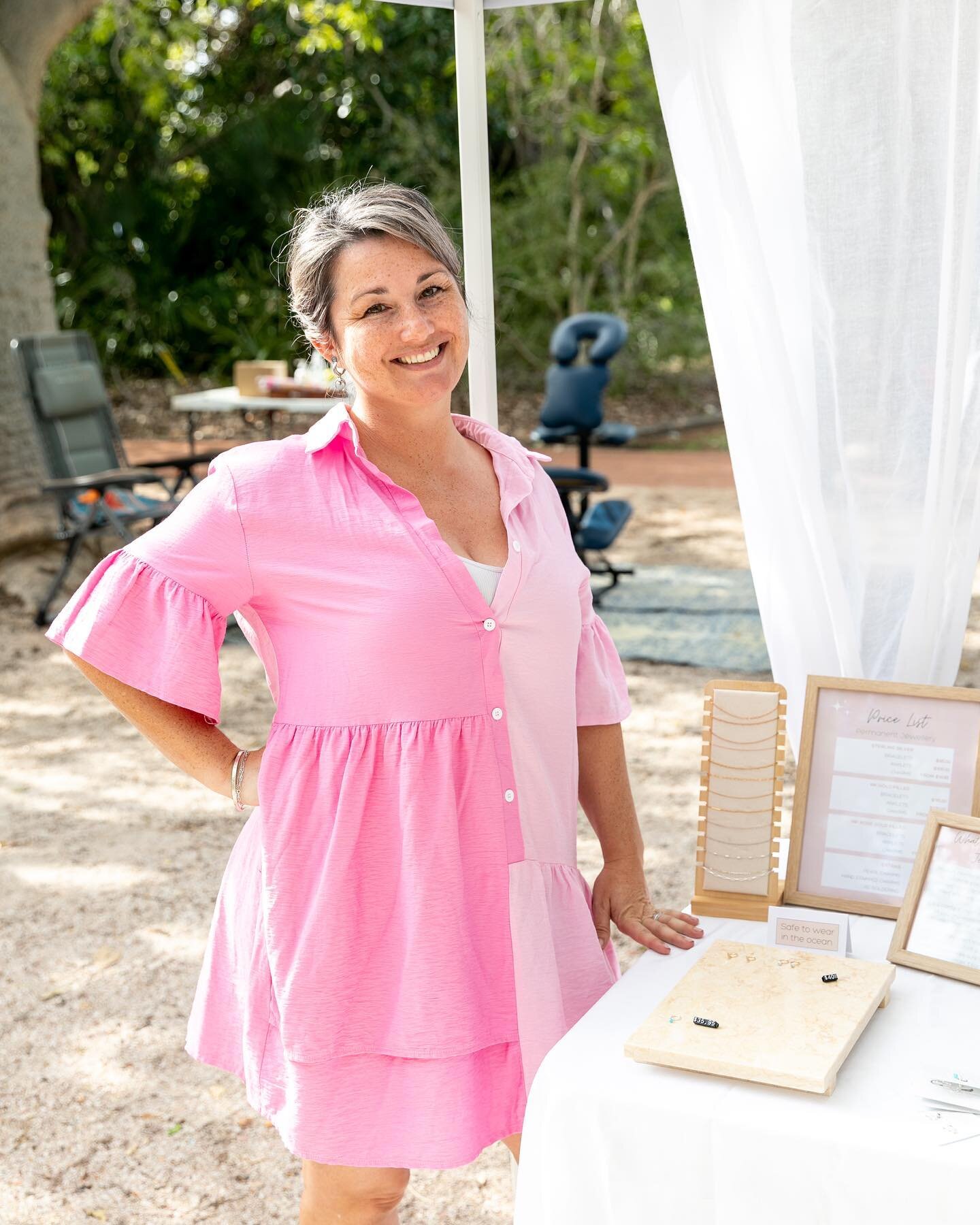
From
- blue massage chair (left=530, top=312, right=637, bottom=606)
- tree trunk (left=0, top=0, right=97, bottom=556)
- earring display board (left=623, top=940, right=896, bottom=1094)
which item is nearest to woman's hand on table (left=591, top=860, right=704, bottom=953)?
earring display board (left=623, top=940, right=896, bottom=1094)

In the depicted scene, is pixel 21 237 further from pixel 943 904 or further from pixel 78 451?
pixel 943 904

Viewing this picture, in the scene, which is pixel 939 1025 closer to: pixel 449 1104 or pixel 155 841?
pixel 449 1104

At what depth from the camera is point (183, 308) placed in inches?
571

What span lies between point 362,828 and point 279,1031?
0.89 feet

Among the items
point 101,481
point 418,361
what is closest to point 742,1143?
point 418,361

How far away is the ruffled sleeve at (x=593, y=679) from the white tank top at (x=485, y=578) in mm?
191

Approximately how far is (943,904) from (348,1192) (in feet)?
2.55

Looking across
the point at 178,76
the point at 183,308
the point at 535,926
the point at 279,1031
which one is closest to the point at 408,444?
the point at 535,926

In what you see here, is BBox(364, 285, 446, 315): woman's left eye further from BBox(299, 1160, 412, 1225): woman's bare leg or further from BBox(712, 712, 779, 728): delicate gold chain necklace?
BBox(299, 1160, 412, 1225): woman's bare leg

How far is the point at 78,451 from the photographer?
694cm

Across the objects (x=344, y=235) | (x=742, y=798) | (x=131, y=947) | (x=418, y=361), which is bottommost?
(x=131, y=947)

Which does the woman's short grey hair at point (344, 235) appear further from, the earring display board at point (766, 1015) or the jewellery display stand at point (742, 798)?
the earring display board at point (766, 1015)

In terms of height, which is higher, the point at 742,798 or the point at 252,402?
the point at 742,798

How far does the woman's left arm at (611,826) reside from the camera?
1.82m
